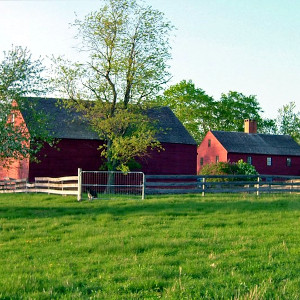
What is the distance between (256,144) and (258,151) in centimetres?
137

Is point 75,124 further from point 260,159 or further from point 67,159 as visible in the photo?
point 260,159

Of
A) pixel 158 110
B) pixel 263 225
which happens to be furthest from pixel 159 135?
pixel 263 225

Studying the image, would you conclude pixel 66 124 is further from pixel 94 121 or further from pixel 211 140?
pixel 211 140

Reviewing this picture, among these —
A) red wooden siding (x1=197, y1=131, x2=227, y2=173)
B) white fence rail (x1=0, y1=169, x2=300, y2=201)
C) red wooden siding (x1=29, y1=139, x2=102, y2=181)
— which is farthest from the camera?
red wooden siding (x1=197, y1=131, x2=227, y2=173)

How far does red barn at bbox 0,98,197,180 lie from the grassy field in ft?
55.0

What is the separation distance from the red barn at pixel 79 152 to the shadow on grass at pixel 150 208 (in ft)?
44.0

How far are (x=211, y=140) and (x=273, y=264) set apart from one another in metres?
52.3

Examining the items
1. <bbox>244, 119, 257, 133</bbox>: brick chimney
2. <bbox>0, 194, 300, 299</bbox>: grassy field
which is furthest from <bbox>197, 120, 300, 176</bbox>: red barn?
<bbox>0, 194, 300, 299</bbox>: grassy field

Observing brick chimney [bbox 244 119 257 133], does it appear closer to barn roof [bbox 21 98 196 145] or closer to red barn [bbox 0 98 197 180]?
barn roof [bbox 21 98 196 145]

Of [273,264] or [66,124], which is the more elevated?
[66,124]

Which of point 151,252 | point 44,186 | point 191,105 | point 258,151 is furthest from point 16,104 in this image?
point 191,105

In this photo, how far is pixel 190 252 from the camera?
36.9 feet

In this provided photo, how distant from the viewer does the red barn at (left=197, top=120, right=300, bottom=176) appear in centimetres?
5831

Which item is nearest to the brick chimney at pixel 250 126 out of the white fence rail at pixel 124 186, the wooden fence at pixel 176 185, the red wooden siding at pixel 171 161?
the red wooden siding at pixel 171 161
